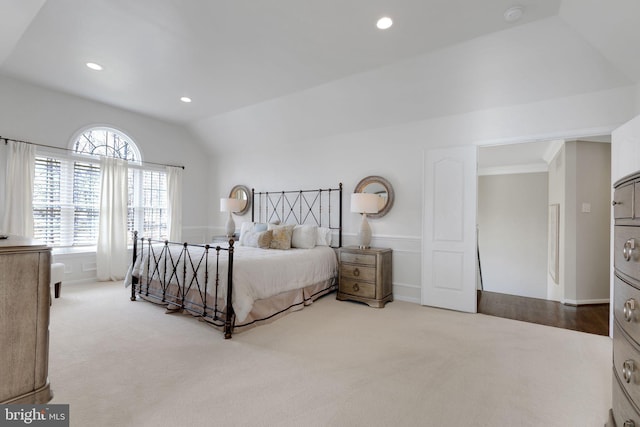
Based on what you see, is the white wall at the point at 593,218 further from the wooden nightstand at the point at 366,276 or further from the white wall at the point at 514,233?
the wooden nightstand at the point at 366,276

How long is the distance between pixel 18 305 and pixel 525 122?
472 cm

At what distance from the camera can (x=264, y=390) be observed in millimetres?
2049

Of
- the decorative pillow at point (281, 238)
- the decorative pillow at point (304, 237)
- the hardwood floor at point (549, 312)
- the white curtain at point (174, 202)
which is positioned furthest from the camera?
the white curtain at point (174, 202)

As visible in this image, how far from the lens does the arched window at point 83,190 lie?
463cm

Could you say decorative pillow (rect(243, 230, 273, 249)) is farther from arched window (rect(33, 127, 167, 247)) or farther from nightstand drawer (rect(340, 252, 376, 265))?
arched window (rect(33, 127, 167, 247))

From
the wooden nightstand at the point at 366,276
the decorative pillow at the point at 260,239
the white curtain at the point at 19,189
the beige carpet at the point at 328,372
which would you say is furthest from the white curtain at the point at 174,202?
the wooden nightstand at the point at 366,276

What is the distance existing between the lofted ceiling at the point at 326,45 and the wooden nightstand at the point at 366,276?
2.03m

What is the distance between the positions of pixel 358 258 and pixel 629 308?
9.97ft

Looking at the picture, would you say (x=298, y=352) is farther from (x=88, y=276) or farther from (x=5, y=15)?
(x=88, y=276)

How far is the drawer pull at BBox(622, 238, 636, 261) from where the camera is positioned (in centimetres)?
124

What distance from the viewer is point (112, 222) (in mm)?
5168

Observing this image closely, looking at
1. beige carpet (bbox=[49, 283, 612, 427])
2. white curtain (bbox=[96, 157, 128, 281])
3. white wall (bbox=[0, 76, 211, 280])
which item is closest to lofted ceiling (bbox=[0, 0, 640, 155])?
white wall (bbox=[0, 76, 211, 280])

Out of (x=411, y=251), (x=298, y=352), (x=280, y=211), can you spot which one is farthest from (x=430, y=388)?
(x=280, y=211)

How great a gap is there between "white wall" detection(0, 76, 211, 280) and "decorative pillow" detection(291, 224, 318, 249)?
3072mm
